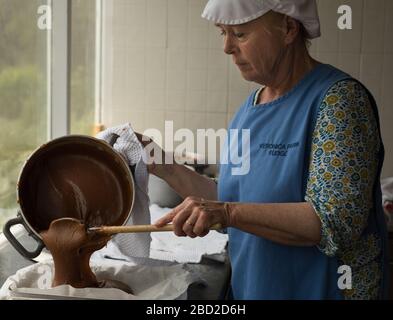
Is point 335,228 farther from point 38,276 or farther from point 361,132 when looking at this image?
point 38,276

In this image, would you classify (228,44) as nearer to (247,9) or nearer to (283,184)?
Answer: (247,9)

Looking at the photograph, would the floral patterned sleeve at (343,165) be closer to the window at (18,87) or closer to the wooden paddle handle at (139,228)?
the wooden paddle handle at (139,228)

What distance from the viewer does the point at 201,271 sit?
4.93 feet

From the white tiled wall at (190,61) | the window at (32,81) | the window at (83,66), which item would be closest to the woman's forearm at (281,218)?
the window at (32,81)

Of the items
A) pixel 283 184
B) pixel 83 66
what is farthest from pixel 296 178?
pixel 83 66

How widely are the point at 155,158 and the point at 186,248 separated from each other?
18.5 inches

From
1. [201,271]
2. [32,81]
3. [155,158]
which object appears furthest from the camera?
[32,81]

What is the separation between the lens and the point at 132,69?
119 inches

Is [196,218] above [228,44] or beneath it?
beneath

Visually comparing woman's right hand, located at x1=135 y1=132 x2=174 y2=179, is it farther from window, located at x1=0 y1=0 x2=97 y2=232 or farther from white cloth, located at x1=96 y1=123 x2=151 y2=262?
window, located at x1=0 y1=0 x2=97 y2=232

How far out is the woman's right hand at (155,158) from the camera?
1.34 metres

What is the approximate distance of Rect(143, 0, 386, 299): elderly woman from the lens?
1.03 m

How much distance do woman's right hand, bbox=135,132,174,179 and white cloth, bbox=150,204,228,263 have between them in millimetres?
303

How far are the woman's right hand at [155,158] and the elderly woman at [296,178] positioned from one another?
178 millimetres
